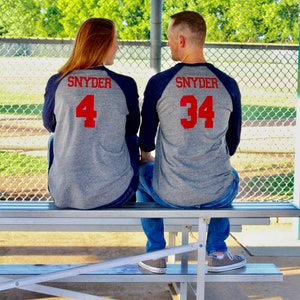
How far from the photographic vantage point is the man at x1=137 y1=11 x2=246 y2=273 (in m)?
3.83

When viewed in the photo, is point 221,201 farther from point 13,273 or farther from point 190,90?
point 13,273

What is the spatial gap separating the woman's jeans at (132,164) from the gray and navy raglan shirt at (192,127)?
0.51 feet

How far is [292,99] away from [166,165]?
15.0 metres

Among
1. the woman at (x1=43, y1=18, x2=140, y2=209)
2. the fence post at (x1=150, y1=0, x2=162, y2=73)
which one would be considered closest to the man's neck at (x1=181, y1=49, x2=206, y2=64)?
the woman at (x1=43, y1=18, x2=140, y2=209)

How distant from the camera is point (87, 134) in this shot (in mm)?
3801

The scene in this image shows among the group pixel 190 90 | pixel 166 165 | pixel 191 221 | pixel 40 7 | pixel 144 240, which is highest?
pixel 40 7

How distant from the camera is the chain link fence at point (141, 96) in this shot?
695 cm

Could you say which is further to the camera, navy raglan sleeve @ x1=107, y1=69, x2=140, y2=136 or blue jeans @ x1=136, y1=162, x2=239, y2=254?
blue jeans @ x1=136, y1=162, x2=239, y2=254

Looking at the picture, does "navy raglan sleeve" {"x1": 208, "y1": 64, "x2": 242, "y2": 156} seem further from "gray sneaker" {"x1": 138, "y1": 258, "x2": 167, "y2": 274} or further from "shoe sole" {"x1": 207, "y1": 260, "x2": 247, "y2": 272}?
"gray sneaker" {"x1": 138, "y1": 258, "x2": 167, "y2": 274}

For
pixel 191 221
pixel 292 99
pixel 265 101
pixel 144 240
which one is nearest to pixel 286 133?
pixel 265 101

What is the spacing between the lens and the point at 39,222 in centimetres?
387

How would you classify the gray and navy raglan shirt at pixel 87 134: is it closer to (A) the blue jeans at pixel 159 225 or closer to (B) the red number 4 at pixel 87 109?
(B) the red number 4 at pixel 87 109

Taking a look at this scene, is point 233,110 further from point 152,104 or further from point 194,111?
point 152,104

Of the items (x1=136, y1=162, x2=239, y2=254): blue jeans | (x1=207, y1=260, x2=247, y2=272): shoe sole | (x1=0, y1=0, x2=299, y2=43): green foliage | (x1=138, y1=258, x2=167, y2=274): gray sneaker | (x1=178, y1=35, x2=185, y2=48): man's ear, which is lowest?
(x1=207, y1=260, x2=247, y2=272): shoe sole
